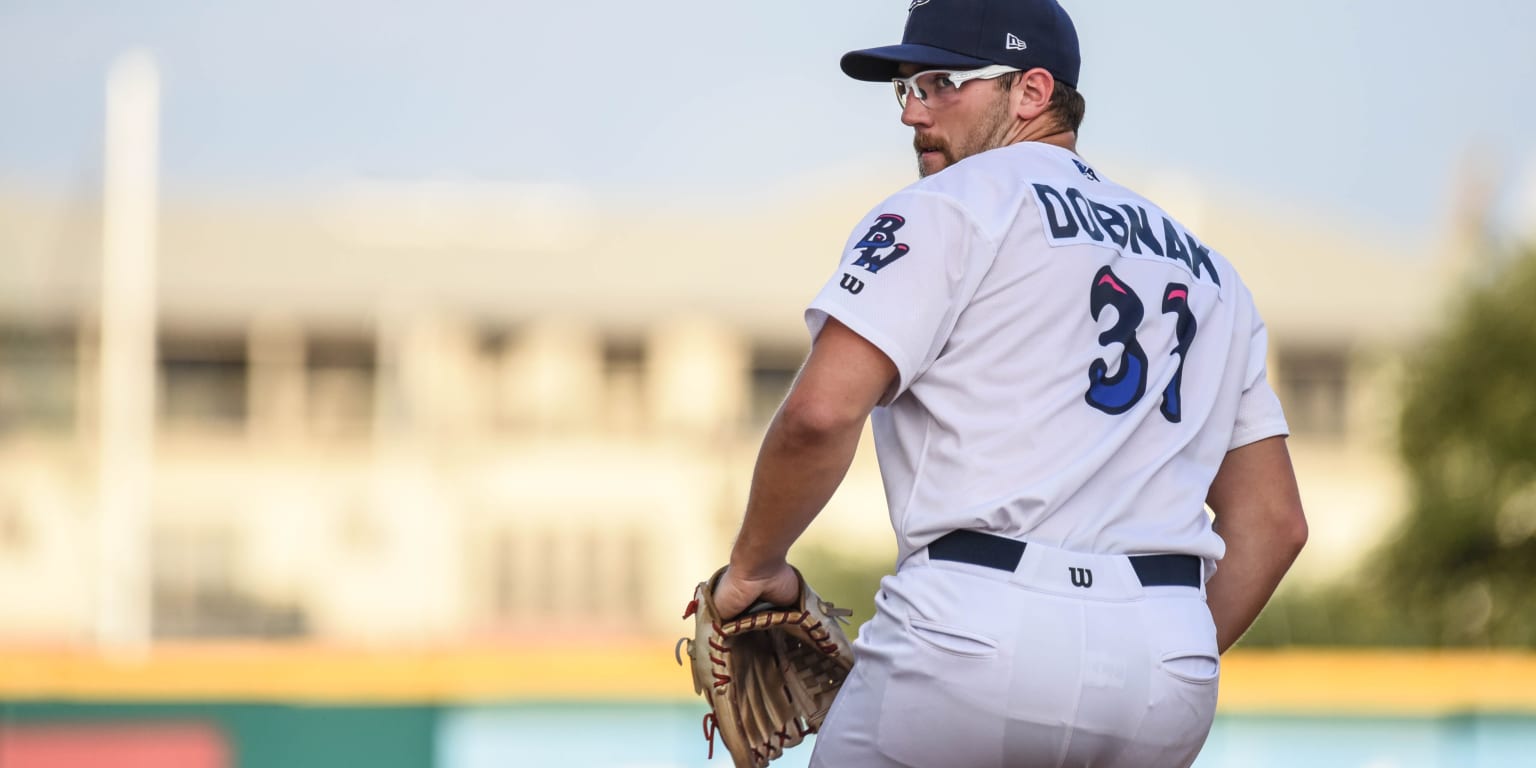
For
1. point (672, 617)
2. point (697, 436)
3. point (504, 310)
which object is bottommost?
point (672, 617)

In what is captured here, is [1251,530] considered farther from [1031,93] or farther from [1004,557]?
[1031,93]

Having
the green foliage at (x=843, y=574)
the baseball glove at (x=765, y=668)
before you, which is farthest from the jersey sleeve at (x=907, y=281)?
the green foliage at (x=843, y=574)

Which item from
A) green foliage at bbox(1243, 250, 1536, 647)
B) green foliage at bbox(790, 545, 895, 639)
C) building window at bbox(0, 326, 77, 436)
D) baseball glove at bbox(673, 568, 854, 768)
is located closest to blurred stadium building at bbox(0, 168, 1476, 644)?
building window at bbox(0, 326, 77, 436)

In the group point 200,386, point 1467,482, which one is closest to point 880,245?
point 1467,482

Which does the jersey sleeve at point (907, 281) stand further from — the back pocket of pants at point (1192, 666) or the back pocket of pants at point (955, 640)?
the back pocket of pants at point (1192, 666)

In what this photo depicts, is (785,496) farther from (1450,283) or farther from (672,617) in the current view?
(672,617)

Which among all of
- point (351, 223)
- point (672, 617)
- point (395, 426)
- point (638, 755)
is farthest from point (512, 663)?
point (351, 223)

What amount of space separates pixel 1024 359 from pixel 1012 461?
0.42ft

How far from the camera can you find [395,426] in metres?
32.3

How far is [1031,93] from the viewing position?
250cm

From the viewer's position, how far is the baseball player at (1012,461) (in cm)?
216

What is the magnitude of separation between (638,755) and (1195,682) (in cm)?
419

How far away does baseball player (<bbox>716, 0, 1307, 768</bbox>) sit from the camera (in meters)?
2.16

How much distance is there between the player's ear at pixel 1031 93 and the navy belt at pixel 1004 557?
24.9 inches
